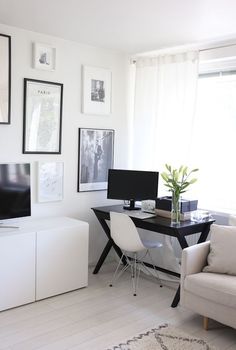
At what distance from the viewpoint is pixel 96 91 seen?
14.4 ft

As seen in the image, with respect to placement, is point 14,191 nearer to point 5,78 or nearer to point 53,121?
point 53,121

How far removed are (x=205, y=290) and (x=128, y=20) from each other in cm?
233

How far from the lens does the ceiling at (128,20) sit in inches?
115

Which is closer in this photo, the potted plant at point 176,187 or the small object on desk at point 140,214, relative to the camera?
the potted plant at point 176,187

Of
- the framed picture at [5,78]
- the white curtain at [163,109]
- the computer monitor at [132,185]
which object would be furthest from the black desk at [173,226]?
the framed picture at [5,78]

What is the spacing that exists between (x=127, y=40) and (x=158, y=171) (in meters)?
1.47

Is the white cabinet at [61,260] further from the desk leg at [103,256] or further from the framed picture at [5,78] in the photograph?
the framed picture at [5,78]

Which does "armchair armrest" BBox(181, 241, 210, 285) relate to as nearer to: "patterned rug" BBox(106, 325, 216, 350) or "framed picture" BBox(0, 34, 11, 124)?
"patterned rug" BBox(106, 325, 216, 350)

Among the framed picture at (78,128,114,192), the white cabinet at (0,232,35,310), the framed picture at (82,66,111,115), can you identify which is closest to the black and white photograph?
the framed picture at (82,66,111,115)

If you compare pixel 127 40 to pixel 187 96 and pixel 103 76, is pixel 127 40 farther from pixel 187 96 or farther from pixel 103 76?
pixel 187 96

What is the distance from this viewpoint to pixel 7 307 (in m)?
3.32

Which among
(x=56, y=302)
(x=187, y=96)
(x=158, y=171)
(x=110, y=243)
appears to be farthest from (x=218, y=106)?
(x=56, y=302)

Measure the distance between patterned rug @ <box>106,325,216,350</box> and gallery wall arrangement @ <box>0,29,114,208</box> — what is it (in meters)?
1.73

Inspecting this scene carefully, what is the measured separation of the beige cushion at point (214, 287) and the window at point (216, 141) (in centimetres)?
108
